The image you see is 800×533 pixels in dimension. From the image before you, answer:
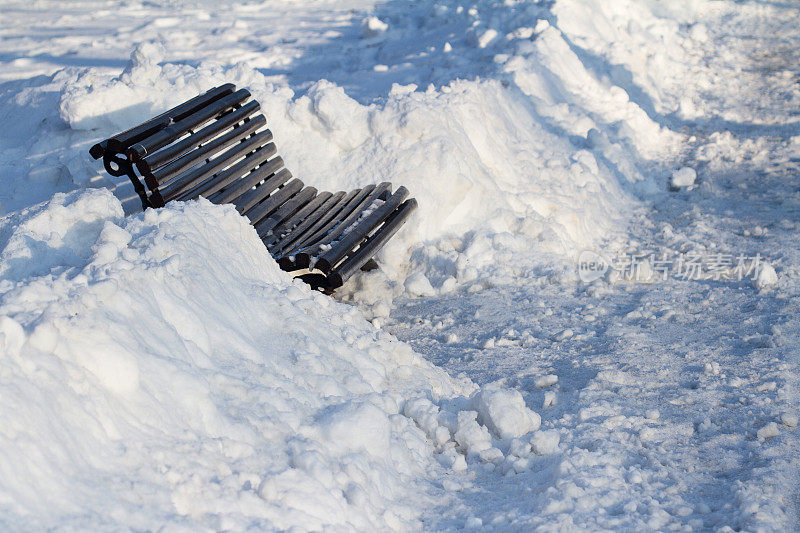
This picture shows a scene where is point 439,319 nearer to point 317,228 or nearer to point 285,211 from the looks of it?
point 317,228

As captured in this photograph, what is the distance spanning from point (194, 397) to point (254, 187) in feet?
11.2

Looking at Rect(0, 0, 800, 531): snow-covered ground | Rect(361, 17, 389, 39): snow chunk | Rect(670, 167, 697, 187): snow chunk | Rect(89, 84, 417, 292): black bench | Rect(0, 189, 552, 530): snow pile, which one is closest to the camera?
Rect(0, 189, 552, 530): snow pile

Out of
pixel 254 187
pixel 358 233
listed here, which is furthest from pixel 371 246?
pixel 254 187

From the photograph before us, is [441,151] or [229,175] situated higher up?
[229,175]

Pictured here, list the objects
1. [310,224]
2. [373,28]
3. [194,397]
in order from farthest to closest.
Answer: [373,28] → [310,224] → [194,397]

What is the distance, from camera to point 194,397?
2533 mm

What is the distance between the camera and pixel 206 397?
101 inches

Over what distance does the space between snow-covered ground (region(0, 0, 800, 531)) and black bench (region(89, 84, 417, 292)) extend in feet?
1.19

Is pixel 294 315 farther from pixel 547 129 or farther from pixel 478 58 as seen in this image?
pixel 478 58

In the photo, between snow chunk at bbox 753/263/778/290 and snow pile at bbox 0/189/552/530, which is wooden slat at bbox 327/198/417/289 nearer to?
snow pile at bbox 0/189/552/530

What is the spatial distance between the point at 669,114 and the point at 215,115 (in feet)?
20.0

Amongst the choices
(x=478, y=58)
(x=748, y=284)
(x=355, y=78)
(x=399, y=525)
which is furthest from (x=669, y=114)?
(x=399, y=525)

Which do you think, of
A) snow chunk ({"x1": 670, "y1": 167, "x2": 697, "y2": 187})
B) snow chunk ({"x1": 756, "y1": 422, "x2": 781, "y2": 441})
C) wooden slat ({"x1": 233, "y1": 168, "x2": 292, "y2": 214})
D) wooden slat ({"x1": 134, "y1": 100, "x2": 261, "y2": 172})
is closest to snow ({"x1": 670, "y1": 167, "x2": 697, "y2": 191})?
snow chunk ({"x1": 670, "y1": 167, "x2": 697, "y2": 187})

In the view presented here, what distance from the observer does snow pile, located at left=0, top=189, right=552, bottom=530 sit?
7.08 ft
